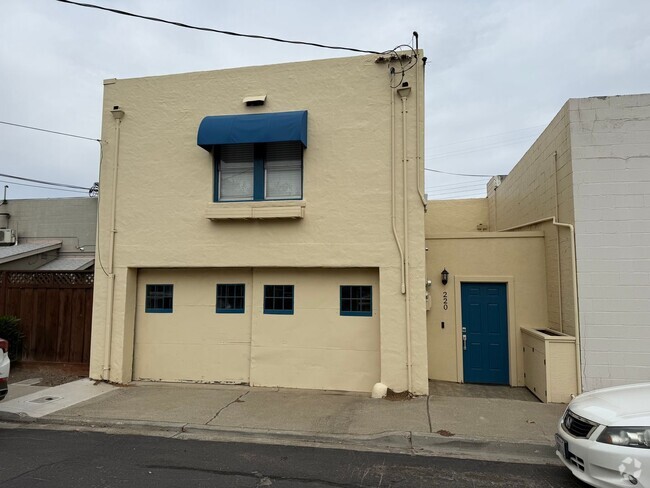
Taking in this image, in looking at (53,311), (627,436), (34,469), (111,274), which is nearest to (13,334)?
(53,311)

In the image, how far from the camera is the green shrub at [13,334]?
28.6 feet

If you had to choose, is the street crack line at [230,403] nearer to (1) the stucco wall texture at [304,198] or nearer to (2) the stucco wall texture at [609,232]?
(1) the stucco wall texture at [304,198]

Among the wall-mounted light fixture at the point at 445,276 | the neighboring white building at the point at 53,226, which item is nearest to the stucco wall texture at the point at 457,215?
the wall-mounted light fixture at the point at 445,276

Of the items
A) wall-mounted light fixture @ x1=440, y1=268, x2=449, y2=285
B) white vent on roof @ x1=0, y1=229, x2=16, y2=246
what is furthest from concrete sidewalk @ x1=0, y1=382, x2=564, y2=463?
white vent on roof @ x1=0, y1=229, x2=16, y2=246

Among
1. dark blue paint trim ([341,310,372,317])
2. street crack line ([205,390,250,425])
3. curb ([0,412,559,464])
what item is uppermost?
dark blue paint trim ([341,310,372,317])

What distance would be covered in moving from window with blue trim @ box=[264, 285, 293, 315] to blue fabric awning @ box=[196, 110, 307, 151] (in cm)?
272

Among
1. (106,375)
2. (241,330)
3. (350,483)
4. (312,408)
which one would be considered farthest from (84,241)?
(350,483)

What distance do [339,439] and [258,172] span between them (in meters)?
4.87

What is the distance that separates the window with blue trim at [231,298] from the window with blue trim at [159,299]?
1.03 meters

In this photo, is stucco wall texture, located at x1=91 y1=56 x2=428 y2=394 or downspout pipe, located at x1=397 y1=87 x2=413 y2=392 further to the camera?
stucco wall texture, located at x1=91 y1=56 x2=428 y2=394

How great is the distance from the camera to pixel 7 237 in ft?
50.8

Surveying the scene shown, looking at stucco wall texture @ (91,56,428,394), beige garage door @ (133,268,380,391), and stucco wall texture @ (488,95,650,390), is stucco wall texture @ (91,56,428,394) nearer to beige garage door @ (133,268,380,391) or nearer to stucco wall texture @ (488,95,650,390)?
beige garage door @ (133,268,380,391)

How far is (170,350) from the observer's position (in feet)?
27.6

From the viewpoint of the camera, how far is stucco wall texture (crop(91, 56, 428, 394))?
7461 mm
